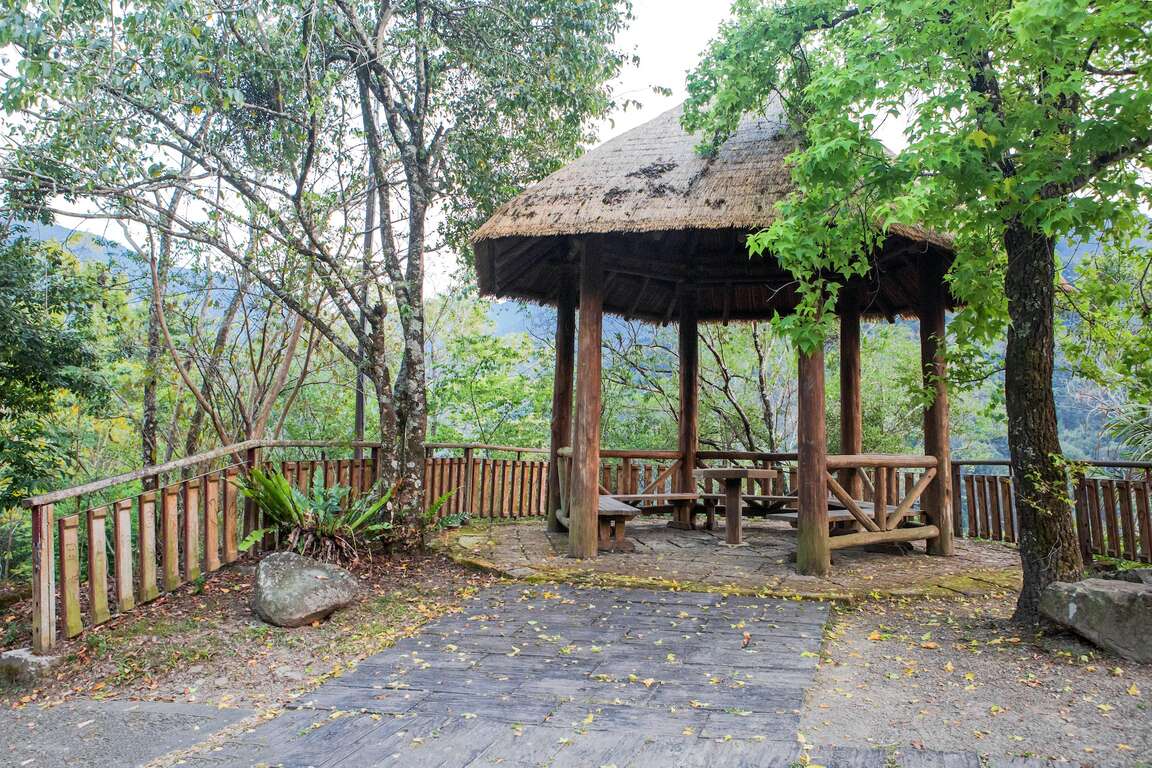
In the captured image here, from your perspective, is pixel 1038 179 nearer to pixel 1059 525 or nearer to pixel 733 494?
pixel 1059 525

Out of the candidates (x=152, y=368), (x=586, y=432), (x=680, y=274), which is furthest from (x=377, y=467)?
(x=680, y=274)

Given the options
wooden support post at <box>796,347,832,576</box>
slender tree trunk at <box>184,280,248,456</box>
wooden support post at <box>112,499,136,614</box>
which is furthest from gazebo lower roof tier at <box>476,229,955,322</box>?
slender tree trunk at <box>184,280,248,456</box>

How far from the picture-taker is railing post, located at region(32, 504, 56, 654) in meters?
4.20

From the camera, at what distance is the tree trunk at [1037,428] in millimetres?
4379

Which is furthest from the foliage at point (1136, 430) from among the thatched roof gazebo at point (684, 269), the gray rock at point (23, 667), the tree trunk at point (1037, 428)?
the gray rock at point (23, 667)

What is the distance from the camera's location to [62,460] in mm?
7367

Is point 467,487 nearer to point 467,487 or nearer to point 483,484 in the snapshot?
point 467,487

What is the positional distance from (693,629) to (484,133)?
556cm

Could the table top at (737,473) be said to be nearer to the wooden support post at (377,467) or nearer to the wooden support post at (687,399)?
the wooden support post at (687,399)

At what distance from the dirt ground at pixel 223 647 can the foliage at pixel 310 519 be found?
0.44 m

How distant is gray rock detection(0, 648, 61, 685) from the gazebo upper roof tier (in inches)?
163

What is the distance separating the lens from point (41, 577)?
422 centimetres

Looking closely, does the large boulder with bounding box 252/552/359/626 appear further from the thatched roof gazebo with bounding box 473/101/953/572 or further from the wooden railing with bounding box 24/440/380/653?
the thatched roof gazebo with bounding box 473/101/953/572

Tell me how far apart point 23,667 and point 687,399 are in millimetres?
6546
